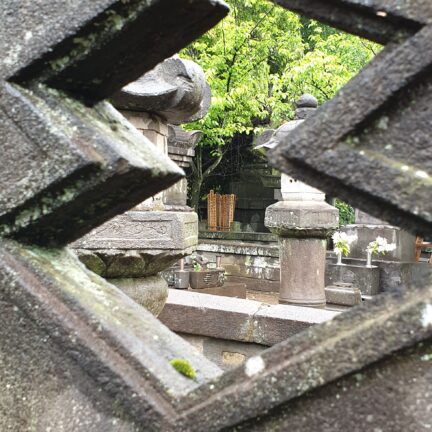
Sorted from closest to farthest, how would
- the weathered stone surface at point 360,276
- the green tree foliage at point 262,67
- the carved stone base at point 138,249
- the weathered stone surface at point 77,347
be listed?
the weathered stone surface at point 77,347
the carved stone base at point 138,249
the weathered stone surface at point 360,276
the green tree foliage at point 262,67

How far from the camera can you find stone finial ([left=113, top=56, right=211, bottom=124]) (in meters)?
3.30

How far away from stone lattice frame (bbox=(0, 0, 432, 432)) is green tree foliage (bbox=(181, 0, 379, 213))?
1209 cm

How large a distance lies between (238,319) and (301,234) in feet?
8.36

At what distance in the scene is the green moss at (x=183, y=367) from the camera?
1.05 metres

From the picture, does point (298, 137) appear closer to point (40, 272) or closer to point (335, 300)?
point (40, 272)

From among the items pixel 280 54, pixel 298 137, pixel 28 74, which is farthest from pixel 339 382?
pixel 280 54

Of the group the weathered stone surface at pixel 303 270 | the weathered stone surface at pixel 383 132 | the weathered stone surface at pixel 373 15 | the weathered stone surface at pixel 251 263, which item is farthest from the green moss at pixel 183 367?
the weathered stone surface at pixel 251 263

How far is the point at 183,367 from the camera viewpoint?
1053mm

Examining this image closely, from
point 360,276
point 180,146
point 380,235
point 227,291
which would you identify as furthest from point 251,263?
point 180,146

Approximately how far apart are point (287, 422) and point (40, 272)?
1.77ft

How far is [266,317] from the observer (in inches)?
159

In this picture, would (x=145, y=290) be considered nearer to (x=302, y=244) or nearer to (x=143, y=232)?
(x=143, y=232)

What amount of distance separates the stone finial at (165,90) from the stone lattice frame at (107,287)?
86.3 inches

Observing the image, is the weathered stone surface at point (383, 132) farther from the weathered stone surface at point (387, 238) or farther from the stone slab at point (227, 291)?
the weathered stone surface at point (387, 238)
